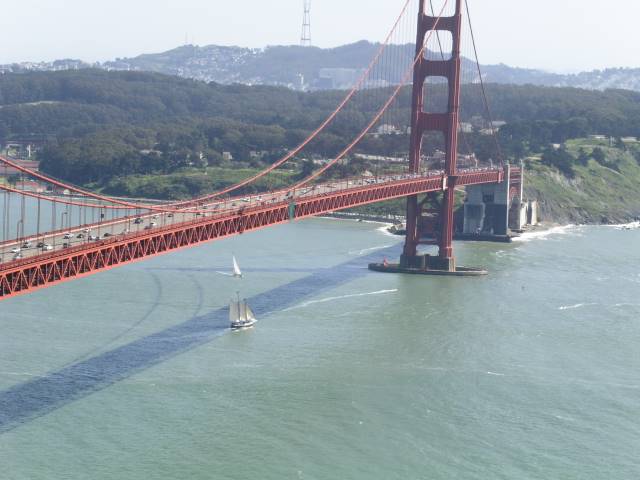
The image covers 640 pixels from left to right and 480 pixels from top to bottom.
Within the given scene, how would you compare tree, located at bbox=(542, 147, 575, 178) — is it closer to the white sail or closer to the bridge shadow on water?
the bridge shadow on water

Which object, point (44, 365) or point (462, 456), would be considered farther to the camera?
point (44, 365)

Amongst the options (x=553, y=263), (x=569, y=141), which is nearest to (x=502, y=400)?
(x=553, y=263)

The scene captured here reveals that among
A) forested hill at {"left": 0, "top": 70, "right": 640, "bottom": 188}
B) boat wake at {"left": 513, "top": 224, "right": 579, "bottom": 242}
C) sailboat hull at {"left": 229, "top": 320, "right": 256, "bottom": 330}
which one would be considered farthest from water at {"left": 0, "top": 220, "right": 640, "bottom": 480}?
forested hill at {"left": 0, "top": 70, "right": 640, "bottom": 188}

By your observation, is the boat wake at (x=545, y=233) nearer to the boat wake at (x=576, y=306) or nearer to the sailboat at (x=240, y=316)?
the boat wake at (x=576, y=306)

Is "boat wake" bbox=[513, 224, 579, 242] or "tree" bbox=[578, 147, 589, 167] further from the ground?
"tree" bbox=[578, 147, 589, 167]

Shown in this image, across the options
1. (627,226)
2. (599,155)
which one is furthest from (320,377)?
(599,155)

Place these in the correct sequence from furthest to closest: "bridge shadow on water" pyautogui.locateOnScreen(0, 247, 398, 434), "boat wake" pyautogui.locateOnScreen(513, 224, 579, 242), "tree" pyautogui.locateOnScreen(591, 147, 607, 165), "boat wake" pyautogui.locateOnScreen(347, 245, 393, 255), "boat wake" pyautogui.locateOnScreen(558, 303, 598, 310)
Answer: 1. "tree" pyautogui.locateOnScreen(591, 147, 607, 165)
2. "boat wake" pyautogui.locateOnScreen(513, 224, 579, 242)
3. "boat wake" pyautogui.locateOnScreen(347, 245, 393, 255)
4. "boat wake" pyautogui.locateOnScreen(558, 303, 598, 310)
5. "bridge shadow on water" pyautogui.locateOnScreen(0, 247, 398, 434)

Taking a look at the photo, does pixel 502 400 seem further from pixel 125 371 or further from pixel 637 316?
pixel 637 316
